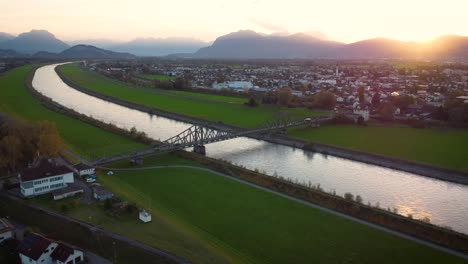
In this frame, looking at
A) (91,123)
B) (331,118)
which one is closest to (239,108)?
(331,118)

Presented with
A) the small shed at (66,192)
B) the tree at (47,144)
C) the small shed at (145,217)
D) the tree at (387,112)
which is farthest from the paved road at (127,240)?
the tree at (387,112)

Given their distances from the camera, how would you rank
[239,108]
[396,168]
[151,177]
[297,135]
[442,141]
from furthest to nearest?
[239,108] → [297,135] → [442,141] → [396,168] → [151,177]

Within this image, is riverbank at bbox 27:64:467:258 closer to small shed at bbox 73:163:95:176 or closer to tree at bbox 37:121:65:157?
small shed at bbox 73:163:95:176

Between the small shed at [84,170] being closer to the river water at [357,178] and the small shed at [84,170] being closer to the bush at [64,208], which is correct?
the bush at [64,208]

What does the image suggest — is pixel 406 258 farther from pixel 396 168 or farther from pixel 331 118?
pixel 331 118

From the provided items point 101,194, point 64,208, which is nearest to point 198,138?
point 101,194

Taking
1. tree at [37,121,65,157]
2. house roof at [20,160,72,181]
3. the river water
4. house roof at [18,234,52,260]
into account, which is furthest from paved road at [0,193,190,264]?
the river water
